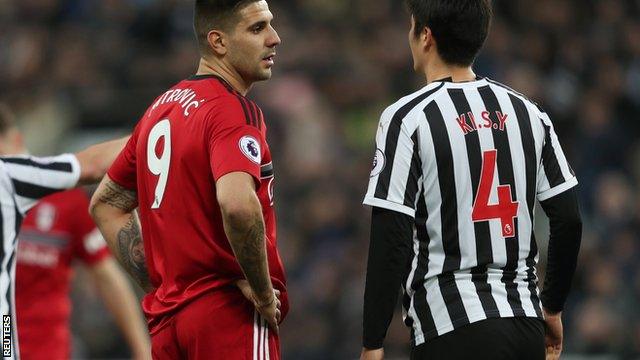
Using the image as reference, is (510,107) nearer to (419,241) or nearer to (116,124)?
(419,241)

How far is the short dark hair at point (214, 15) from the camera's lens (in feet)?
15.0

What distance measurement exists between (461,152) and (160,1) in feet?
32.6

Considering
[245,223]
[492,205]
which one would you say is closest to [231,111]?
[245,223]

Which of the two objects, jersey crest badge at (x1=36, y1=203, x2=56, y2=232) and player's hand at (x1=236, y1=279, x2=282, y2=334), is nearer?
player's hand at (x1=236, y1=279, x2=282, y2=334)

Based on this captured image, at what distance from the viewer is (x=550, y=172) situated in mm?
4566

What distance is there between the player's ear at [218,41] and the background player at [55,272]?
213 centimetres

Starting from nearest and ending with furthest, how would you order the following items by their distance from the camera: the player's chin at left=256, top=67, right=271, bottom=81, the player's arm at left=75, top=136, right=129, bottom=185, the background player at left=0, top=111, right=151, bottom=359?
the player's chin at left=256, top=67, right=271, bottom=81 < the player's arm at left=75, top=136, right=129, bottom=185 < the background player at left=0, top=111, right=151, bottom=359

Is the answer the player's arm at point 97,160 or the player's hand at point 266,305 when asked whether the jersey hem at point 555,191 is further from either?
the player's arm at point 97,160

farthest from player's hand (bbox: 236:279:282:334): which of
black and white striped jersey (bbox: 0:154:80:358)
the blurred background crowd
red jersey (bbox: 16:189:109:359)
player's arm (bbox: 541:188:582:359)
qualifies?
the blurred background crowd

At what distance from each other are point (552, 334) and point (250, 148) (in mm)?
1445

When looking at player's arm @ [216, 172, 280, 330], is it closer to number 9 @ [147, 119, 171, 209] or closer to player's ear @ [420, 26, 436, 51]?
number 9 @ [147, 119, 171, 209]

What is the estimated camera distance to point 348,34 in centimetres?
1279

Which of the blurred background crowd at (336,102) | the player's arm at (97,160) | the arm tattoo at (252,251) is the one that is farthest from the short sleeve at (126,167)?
the blurred background crowd at (336,102)

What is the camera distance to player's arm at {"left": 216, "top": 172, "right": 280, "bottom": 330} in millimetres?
4188
